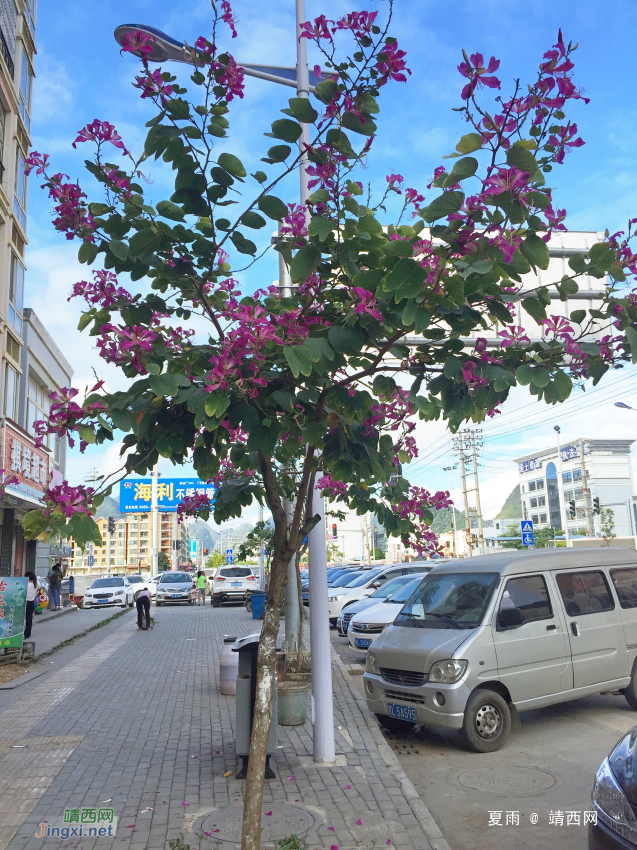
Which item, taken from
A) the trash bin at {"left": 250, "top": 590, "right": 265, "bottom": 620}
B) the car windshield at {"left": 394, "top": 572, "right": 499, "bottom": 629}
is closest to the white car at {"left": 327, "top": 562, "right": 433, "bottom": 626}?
the trash bin at {"left": 250, "top": 590, "right": 265, "bottom": 620}

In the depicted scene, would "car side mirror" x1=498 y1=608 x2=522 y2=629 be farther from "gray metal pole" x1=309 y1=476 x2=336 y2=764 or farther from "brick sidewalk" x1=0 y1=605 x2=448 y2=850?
"gray metal pole" x1=309 y1=476 x2=336 y2=764


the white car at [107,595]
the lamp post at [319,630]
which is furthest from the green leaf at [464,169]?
the white car at [107,595]

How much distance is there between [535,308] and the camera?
151 inches

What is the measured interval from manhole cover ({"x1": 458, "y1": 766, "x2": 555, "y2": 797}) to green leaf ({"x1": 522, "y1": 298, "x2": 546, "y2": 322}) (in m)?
4.15

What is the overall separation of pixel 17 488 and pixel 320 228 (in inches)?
624

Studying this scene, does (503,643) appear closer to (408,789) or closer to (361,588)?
(408,789)

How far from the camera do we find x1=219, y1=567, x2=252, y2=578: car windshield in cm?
3216

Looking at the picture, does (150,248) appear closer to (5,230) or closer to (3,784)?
(3,784)

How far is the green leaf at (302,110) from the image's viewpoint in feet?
12.1

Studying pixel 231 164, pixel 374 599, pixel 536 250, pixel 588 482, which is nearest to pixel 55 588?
pixel 374 599

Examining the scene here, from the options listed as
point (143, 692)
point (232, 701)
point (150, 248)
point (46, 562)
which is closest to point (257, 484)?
point (150, 248)

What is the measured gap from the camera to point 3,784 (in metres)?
6.35

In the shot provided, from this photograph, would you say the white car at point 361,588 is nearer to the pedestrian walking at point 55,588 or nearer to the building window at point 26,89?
the pedestrian walking at point 55,588

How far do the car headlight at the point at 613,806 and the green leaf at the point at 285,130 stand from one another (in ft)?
12.0
